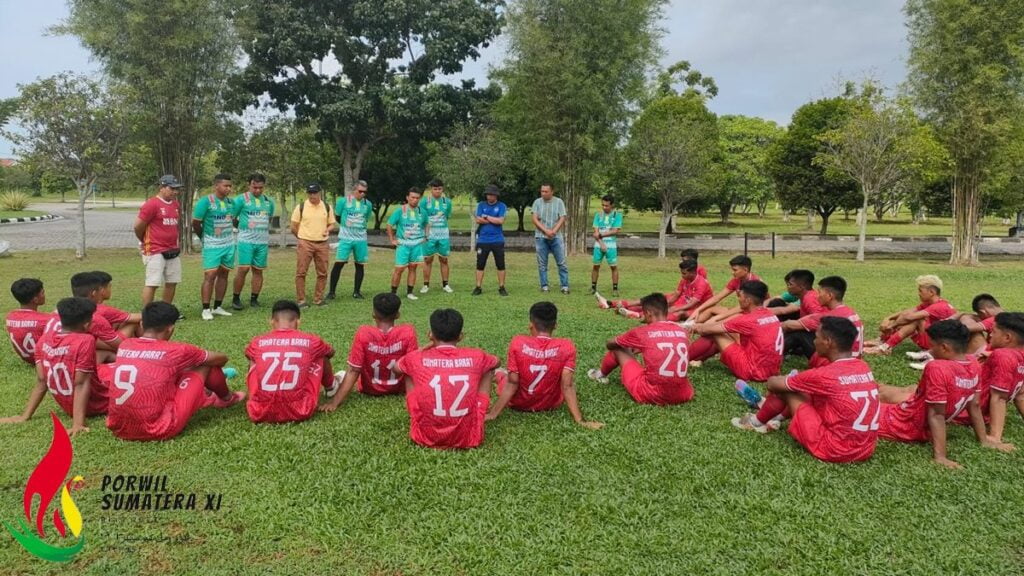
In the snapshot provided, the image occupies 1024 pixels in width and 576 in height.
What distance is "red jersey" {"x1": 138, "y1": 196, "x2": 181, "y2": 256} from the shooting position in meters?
7.93

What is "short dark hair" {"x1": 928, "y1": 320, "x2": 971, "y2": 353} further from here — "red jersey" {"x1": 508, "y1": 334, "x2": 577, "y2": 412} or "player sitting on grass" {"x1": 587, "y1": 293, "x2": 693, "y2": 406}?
"red jersey" {"x1": 508, "y1": 334, "x2": 577, "y2": 412}

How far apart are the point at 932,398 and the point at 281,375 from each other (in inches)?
186

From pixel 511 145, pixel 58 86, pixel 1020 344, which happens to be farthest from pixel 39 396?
pixel 511 145

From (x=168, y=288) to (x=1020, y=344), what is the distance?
936cm

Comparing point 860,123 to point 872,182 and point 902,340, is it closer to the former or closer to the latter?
point 872,182

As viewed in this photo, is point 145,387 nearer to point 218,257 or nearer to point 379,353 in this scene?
point 379,353

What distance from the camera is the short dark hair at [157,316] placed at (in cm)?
448

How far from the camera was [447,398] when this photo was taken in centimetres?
415

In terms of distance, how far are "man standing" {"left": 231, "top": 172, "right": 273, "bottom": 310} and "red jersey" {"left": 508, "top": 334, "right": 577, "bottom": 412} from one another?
578 centimetres

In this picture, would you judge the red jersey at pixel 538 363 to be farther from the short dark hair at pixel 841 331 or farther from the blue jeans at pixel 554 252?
the blue jeans at pixel 554 252

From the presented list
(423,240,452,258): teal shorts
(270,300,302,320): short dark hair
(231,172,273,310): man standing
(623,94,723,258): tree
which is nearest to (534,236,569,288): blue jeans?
(423,240,452,258): teal shorts

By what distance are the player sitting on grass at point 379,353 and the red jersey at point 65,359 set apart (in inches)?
67.7

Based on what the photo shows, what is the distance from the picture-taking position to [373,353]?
17.2ft

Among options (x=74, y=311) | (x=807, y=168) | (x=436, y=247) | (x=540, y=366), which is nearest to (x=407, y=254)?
(x=436, y=247)
